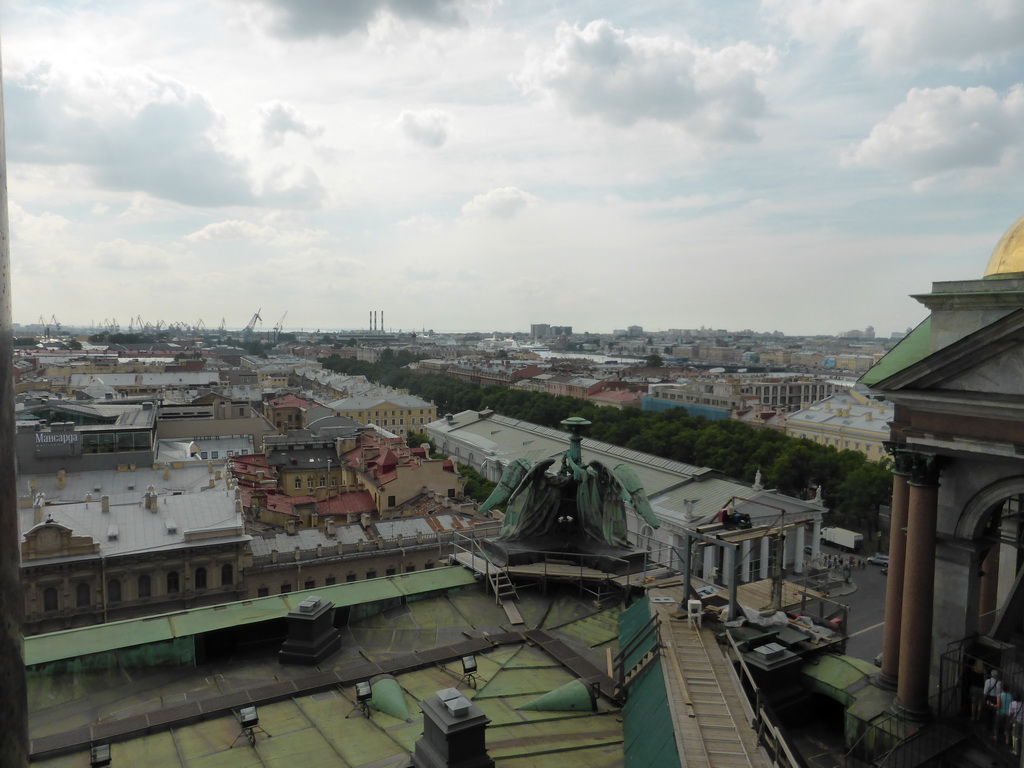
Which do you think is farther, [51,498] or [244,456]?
[244,456]

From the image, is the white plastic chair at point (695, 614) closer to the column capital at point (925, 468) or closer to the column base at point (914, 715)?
the column base at point (914, 715)

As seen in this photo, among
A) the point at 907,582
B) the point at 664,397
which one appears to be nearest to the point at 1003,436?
the point at 907,582

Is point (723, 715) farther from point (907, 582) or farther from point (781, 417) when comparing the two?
point (781, 417)

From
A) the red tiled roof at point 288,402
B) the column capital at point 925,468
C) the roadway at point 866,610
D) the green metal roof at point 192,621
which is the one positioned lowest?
the roadway at point 866,610

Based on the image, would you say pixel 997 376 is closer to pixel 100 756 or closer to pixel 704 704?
pixel 704 704

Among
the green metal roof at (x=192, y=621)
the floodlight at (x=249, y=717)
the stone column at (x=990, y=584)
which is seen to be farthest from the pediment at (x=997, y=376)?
the floodlight at (x=249, y=717)

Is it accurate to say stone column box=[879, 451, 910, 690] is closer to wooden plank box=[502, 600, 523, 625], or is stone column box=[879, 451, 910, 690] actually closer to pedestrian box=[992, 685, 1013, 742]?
pedestrian box=[992, 685, 1013, 742]
